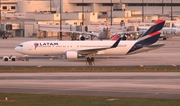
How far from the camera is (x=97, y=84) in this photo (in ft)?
167

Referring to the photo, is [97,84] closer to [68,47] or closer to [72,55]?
[72,55]

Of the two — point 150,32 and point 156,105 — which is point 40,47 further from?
point 156,105

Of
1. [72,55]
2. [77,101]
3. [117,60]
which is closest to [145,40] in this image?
[117,60]

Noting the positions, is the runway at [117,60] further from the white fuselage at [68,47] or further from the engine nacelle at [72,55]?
the white fuselage at [68,47]

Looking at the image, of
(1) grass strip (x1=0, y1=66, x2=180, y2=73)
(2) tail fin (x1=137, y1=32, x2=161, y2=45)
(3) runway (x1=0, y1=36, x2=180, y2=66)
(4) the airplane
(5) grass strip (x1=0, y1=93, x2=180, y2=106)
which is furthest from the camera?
(2) tail fin (x1=137, y1=32, x2=161, y2=45)

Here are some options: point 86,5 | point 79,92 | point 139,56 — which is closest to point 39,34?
point 139,56

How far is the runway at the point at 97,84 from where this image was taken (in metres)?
46.5

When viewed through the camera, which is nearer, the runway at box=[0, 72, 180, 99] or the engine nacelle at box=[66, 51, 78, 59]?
the runway at box=[0, 72, 180, 99]

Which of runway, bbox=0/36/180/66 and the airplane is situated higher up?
the airplane

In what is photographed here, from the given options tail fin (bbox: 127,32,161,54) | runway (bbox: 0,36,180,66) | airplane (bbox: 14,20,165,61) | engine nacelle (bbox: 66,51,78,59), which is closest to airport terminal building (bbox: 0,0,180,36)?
runway (bbox: 0,36,180,66)

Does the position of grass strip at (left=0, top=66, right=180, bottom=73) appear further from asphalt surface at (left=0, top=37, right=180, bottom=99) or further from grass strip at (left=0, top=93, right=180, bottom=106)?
grass strip at (left=0, top=93, right=180, bottom=106)

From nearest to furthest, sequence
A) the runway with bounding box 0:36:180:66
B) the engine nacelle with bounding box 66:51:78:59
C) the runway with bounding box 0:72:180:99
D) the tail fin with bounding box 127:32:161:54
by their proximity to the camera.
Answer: the runway with bounding box 0:72:180:99 < the runway with bounding box 0:36:180:66 < the engine nacelle with bounding box 66:51:78:59 < the tail fin with bounding box 127:32:161:54

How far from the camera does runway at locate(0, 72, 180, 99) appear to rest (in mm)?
46500

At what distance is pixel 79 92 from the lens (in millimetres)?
46812
